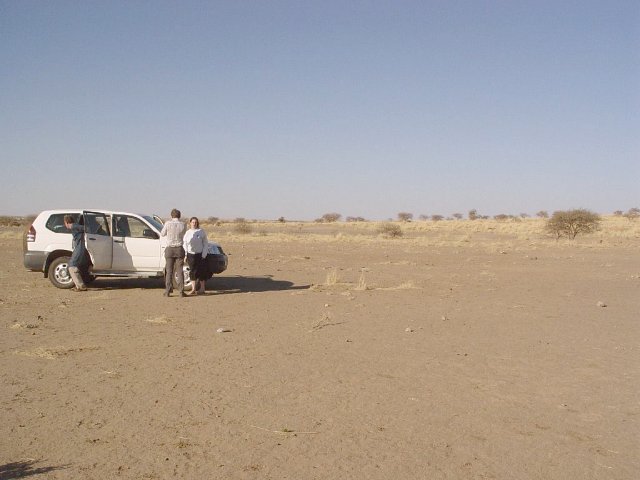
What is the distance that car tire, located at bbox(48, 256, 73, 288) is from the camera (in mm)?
13641

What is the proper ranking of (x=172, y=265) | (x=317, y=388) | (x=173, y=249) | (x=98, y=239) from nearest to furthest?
(x=317, y=388)
(x=173, y=249)
(x=172, y=265)
(x=98, y=239)

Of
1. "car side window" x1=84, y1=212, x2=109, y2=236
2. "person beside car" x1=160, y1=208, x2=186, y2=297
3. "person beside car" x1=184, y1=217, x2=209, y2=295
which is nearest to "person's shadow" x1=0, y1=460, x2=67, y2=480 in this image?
"person beside car" x1=184, y1=217, x2=209, y2=295

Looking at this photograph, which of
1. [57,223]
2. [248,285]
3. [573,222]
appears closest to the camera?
[57,223]

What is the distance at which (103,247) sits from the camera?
1344 centimetres

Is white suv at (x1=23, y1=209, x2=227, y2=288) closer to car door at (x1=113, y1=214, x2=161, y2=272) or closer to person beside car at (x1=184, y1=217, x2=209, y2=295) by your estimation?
car door at (x1=113, y1=214, x2=161, y2=272)

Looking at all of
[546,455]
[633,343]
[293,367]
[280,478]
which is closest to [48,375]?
[293,367]

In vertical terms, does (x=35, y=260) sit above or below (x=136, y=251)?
below

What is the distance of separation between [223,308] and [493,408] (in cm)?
690

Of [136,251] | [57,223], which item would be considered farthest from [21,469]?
[57,223]

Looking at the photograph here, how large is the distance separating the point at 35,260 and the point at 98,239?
5.35 ft

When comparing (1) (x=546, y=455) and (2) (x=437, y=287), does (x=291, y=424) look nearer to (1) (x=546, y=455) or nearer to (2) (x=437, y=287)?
(1) (x=546, y=455)

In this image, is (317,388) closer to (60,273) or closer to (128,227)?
(128,227)

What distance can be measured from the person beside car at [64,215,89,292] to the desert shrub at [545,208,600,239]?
121ft

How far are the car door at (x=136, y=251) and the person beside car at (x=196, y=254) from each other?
3.81 feet
